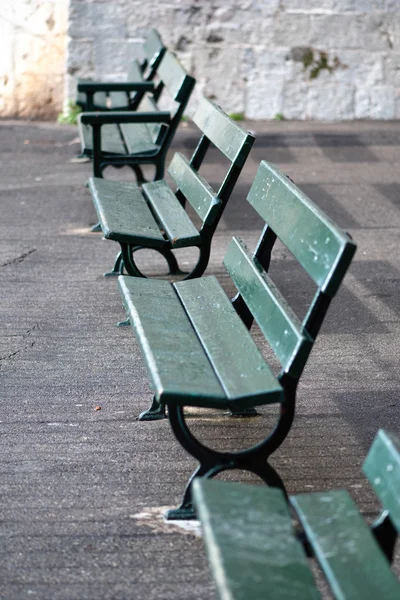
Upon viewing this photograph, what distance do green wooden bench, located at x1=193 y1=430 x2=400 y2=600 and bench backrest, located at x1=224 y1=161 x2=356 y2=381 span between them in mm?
625

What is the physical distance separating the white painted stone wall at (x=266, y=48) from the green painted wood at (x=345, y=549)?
8.31 m

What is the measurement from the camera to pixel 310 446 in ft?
12.1

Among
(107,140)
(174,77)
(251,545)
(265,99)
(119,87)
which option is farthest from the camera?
(265,99)

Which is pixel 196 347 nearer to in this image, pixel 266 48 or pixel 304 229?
pixel 304 229

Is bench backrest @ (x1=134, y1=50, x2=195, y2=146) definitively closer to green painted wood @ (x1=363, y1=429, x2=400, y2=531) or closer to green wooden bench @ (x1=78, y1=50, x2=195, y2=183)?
green wooden bench @ (x1=78, y1=50, x2=195, y2=183)

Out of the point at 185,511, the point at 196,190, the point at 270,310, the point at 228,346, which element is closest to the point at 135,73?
the point at 196,190

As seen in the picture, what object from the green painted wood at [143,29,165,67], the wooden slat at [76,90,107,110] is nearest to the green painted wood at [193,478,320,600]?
the green painted wood at [143,29,165,67]

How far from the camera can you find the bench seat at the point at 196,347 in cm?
288

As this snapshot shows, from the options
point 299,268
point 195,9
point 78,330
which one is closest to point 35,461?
point 78,330

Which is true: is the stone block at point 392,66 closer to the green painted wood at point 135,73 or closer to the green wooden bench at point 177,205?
the green painted wood at point 135,73

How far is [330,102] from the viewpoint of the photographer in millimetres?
10453

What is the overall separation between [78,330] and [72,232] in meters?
1.93

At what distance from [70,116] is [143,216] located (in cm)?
541

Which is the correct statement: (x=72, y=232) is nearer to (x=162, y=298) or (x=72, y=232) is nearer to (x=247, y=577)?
(x=162, y=298)
